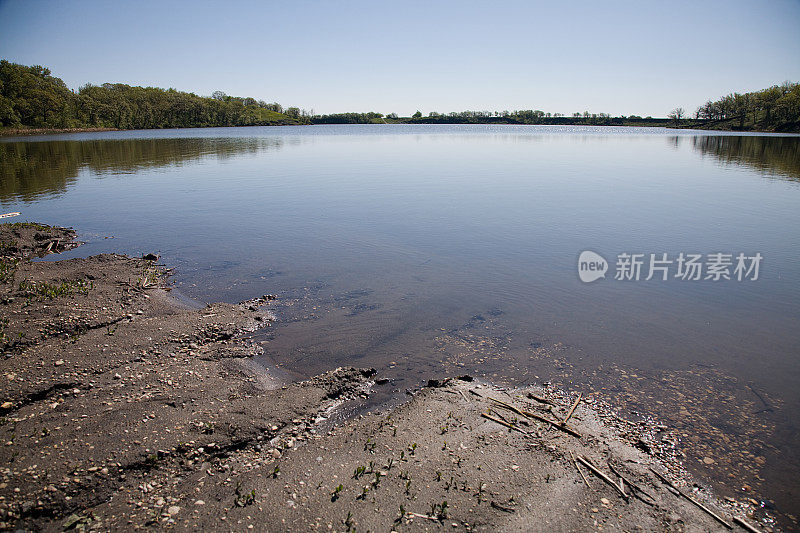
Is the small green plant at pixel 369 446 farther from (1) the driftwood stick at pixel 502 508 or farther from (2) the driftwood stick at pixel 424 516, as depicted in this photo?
(1) the driftwood stick at pixel 502 508

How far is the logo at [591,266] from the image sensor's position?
1689 cm

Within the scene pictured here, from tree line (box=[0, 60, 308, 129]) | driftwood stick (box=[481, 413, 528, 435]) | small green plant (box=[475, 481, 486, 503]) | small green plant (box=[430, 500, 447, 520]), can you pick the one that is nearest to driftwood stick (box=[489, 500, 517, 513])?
small green plant (box=[475, 481, 486, 503])

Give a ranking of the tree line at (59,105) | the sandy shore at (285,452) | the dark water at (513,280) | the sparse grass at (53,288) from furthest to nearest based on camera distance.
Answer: the tree line at (59,105) < the sparse grass at (53,288) < the dark water at (513,280) < the sandy shore at (285,452)

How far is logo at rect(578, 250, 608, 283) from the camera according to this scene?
55.4 ft

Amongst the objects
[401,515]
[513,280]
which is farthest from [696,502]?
[513,280]

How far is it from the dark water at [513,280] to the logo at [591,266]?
0.41m

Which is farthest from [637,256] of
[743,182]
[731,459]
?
[743,182]

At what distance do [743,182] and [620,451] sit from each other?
1676 inches

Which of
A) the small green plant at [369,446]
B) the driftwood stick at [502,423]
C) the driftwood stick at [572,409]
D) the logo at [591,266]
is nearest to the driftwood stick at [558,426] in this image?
the driftwood stick at [572,409]

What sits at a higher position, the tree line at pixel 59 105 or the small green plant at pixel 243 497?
the tree line at pixel 59 105

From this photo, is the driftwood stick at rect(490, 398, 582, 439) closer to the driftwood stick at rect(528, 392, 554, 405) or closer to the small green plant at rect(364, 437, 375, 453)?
the driftwood stick at rect(528, 392, 554, 405)

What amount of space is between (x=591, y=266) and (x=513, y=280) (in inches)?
156

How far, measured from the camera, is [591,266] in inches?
708

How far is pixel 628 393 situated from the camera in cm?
971
